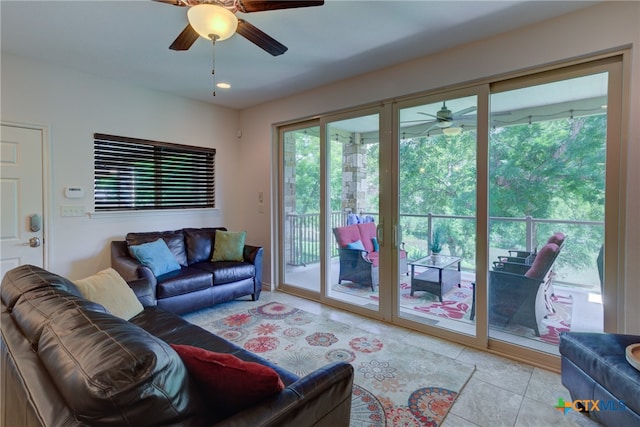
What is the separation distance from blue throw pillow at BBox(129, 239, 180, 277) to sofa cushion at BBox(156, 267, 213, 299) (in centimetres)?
8

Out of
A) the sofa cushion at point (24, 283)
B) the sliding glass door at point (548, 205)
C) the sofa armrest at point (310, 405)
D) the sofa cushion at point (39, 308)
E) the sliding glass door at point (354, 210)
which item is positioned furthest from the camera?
the sliding glass door at point (354, 210)

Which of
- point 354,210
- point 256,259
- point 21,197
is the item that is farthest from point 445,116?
point 21,197

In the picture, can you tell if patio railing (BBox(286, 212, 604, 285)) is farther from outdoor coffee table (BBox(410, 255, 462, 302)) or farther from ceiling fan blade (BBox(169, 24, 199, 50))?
ceiling fan blade (BBox(169, 24, 199, 50))

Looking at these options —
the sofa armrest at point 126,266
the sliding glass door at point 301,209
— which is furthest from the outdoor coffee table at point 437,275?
the sofa armrest at point 126,266

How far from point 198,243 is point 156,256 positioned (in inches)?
27.5

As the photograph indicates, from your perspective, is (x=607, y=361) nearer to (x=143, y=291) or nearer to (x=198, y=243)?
(x=143, y=291)

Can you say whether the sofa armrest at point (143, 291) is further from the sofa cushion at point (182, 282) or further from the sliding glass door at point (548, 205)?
the sliding glass door at point (548, 205)

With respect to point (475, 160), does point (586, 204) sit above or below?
below

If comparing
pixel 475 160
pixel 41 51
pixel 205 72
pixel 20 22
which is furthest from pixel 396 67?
pixel 41 51

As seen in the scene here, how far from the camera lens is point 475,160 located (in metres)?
2.85

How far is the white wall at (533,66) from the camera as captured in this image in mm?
2102

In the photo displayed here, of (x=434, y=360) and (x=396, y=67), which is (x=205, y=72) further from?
(x=434, y=360)

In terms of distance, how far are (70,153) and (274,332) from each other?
2.91 m

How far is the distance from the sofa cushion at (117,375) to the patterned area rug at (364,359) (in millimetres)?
1362
